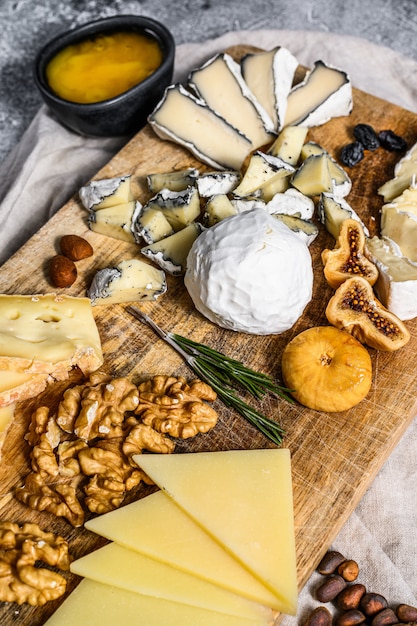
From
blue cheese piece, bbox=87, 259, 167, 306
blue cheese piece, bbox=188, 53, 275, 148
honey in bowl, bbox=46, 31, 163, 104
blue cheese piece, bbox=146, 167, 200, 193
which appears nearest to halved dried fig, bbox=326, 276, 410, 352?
blue cheese piece, bbox=87, 259, 167, 306

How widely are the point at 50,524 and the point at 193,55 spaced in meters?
2.36

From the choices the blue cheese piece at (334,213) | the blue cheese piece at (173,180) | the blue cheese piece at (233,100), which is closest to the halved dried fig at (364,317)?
the blue cheese piece at (334,213)

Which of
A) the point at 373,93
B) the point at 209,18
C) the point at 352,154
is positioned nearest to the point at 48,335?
the point at 352,154

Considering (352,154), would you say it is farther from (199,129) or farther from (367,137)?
(199,129)

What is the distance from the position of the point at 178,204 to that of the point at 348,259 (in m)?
0.66

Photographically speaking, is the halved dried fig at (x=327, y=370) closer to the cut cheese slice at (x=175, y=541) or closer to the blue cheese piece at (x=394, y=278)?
the blue cheese piece at (x=394, y=278)

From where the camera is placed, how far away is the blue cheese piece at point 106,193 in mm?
2750

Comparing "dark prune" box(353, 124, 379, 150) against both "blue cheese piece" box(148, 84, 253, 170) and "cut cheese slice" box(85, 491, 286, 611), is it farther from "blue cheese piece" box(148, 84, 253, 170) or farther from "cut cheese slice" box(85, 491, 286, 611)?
"cut cheese slice" box(85, 491, 286, 611)

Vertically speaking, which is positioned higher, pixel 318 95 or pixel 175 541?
pixel 318 95

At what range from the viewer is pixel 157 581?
195cm

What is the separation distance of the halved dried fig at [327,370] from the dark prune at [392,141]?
105 cm

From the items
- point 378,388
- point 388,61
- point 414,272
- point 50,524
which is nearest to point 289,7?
point 388,61

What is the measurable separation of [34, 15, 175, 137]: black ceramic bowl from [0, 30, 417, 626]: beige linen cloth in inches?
6.7

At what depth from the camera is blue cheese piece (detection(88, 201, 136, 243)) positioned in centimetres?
271
